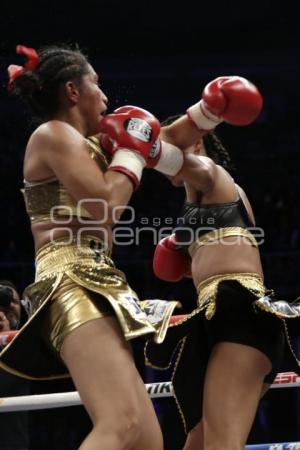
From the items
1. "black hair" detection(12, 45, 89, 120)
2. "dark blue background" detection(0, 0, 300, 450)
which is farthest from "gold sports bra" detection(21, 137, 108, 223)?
"dark blue background" detection(0, 0, 300, 450)

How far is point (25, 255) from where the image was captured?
24.6 ft

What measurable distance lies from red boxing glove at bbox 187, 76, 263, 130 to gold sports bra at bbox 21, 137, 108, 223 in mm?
430

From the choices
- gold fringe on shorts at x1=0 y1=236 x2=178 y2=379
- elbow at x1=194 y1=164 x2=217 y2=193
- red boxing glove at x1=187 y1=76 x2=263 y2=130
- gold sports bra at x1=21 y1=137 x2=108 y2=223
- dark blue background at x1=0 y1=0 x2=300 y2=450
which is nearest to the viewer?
gold fringe on shorts at x1=0 y1=236 x2=178 y2=379

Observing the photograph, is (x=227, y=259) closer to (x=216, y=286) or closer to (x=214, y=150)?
(x=216, y=286)

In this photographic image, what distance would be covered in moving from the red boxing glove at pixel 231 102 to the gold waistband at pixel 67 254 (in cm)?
55

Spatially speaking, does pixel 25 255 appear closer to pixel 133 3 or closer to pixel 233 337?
pixel 133 3

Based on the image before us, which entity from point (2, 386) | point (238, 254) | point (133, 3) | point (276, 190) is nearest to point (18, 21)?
point (133, 3)

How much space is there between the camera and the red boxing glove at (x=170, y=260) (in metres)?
2.54

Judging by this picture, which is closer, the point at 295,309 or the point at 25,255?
the point at 295,309

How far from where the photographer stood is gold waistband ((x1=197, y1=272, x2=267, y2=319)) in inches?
83.8

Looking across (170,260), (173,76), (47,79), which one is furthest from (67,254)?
(173,76)

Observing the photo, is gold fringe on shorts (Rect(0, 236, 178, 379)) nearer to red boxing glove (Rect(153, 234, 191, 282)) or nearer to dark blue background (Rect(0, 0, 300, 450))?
red boxing glove (Rect(153, 234, 191, 282))

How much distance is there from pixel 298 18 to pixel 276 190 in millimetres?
2508

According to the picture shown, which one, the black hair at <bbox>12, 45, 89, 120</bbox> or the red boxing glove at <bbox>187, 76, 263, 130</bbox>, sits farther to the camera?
the red boxing glove at <bbox>187, 76, 263, 130</bbox>
